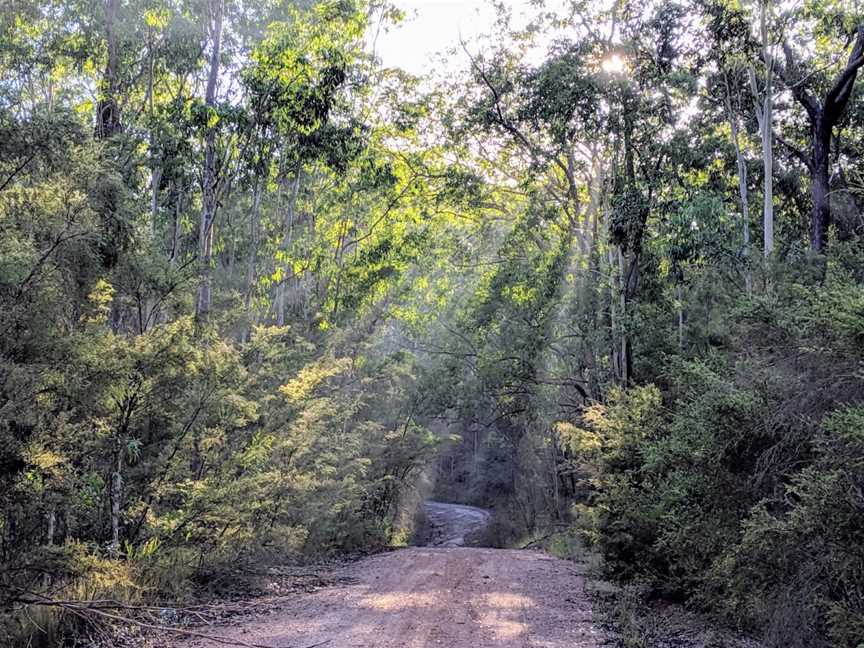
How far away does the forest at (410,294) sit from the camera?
6805mm

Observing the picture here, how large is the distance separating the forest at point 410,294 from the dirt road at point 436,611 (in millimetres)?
1442

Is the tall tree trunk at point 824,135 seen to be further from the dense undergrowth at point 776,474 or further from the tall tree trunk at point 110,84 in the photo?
the tall tree trunk at point 110,84

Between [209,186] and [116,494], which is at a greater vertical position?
[209,186]

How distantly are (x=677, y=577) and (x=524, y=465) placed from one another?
2200 cm

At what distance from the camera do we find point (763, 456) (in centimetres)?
717

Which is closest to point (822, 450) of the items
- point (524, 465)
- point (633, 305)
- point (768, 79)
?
point (768, 79)

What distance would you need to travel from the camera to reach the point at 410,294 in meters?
28.7

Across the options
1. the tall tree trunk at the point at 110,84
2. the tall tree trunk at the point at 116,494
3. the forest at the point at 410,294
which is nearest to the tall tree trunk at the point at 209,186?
the forest at the point at 410,294

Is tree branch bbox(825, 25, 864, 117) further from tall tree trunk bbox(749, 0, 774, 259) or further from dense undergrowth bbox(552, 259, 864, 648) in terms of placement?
dense undergrowth bbox(552, 259, 864, 648)

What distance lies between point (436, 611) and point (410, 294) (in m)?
20.0

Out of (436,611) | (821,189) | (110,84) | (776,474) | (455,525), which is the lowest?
(455,525)

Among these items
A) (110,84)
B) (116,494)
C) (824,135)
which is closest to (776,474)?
(116,494)

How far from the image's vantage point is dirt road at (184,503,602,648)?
777 centimetres

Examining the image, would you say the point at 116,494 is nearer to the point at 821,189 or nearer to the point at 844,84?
the point at 821,189
